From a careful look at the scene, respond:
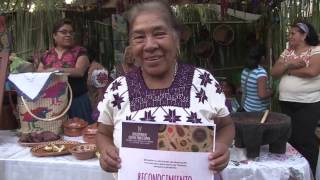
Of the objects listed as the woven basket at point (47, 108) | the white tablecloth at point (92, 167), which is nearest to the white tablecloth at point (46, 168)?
the white tablecloth at point (92, 167)

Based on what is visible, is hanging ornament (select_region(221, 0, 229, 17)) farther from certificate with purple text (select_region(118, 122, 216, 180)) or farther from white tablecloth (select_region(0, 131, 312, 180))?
certificate with purple text (select_region(118, 122, 216, 180))

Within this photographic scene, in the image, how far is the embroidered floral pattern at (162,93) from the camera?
1508mm

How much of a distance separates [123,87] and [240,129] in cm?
94

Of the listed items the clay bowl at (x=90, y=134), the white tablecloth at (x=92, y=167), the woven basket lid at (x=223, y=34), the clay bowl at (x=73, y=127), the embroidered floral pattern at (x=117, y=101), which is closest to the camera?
the embroidered floral pattern at (x=117, y=101)

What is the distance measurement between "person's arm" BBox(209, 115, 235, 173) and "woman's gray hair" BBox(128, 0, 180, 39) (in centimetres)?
35

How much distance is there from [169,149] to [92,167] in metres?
1.11

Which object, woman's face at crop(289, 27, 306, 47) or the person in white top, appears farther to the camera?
woman's face at crop(289, 27, 306, 47)

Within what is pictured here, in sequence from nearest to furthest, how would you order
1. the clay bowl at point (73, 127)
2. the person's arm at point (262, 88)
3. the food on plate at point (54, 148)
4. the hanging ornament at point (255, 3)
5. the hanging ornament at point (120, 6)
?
1. the food on plate at point (54, 148)
2. the clay bowl at point (73, 127)
3. the person's arm at point (262, 88)
4. the hanging ornament at point (120, 6)
5. the hanging ornament at point (255, 3)

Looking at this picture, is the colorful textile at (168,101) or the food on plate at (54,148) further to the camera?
the food on plate at (54,148)

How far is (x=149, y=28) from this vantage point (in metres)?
1.46

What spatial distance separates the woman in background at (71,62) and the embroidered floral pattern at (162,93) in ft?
5.69

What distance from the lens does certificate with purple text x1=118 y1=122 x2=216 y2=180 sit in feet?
4.41

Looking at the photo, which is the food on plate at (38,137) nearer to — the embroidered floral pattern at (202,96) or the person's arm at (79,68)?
the person's arm at (79,68)

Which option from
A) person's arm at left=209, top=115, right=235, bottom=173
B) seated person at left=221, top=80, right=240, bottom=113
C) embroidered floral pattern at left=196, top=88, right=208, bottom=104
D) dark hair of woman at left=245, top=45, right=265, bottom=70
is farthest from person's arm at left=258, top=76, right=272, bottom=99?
embroidered floral pattern at left=196, top=88, right=208, bottom=104
